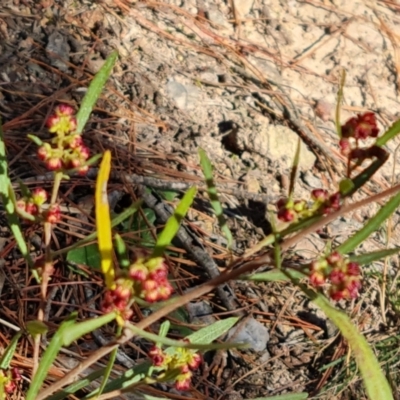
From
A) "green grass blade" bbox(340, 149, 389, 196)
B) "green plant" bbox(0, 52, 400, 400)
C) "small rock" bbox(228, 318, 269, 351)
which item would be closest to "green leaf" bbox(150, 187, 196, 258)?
"green plant" bbox(0, 52, 400, 400)

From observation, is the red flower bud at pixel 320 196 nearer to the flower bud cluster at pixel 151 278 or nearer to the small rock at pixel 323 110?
the flower bud cluster at pixel 151 278

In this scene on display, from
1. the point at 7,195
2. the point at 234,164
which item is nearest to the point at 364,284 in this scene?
the point at 234,164

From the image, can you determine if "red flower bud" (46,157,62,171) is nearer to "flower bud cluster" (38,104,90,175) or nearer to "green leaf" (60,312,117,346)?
"flower bud cluster" (38,104,90,175)

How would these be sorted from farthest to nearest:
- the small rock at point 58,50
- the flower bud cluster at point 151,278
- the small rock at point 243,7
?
the small rock at point 243,7, the small rock at point 58,50, the flower bud cluster at point 151,278

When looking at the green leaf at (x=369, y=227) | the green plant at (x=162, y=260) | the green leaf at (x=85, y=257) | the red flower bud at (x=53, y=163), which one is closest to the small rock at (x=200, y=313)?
the green leaf at (x=85, y=257)

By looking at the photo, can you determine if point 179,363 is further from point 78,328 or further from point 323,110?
point 323,110

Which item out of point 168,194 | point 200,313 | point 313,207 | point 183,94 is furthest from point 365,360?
point 183,94
